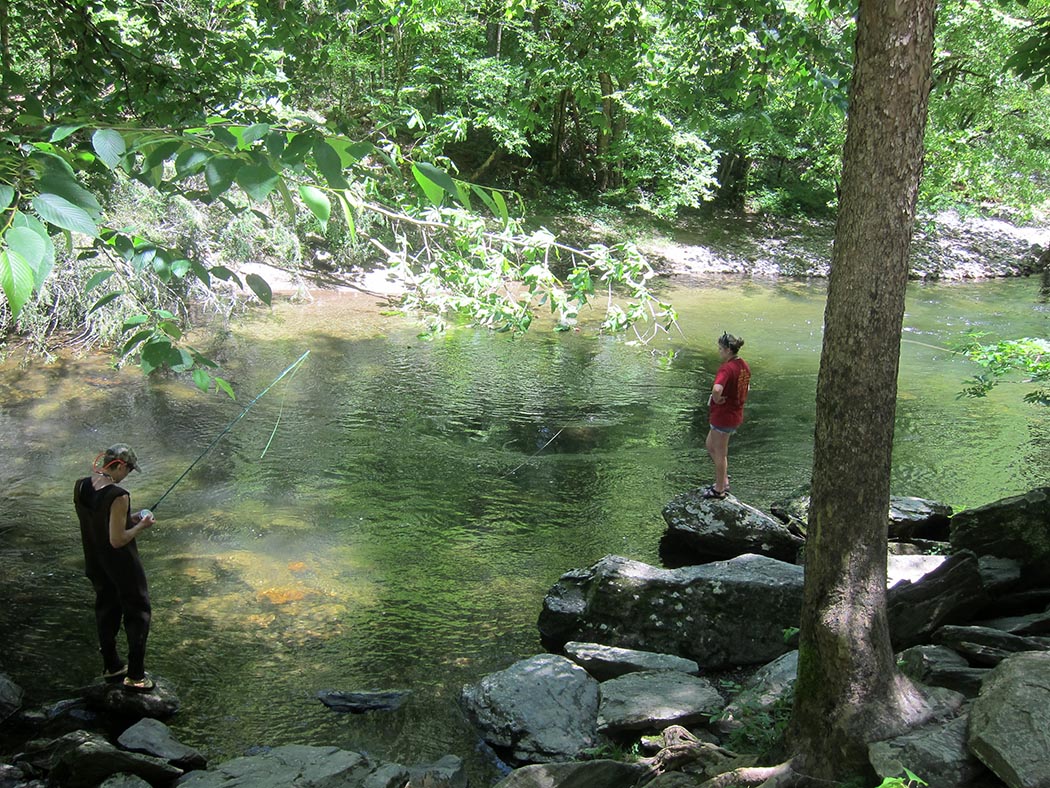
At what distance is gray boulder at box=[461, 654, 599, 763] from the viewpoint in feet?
16.8

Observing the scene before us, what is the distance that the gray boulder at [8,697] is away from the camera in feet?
17.4

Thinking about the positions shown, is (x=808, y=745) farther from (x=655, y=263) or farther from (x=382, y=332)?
(x=655, y=263)

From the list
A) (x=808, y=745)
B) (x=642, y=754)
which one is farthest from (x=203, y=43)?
(x=808, y=745)

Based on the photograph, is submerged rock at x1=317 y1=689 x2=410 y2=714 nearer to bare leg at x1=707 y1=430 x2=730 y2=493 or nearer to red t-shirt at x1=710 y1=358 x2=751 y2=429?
bare leg at x1=707 y1=430 x2=730 y2=493

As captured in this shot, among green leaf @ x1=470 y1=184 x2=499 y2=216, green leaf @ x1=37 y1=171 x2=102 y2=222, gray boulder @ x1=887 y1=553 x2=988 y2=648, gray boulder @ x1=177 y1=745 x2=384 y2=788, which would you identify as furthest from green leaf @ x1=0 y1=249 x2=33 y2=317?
gray boulder @ x1=887 y1=553 x2=988 y2=648

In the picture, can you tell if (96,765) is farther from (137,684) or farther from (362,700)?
(362,700)

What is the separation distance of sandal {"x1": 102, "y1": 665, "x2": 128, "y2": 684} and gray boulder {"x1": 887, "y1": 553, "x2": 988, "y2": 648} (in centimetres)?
480

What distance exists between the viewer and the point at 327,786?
4398 millimetres

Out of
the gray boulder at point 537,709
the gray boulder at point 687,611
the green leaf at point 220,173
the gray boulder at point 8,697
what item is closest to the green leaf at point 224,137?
the green leaf at point 220,173

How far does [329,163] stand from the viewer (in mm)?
2115

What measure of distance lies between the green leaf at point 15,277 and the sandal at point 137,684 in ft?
14.8

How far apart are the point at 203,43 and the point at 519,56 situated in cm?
1709

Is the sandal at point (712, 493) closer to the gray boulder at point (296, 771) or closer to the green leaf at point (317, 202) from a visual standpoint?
the gray boulder at point (296, 771)

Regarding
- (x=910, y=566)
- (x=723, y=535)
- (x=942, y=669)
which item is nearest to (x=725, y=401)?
(x=723, y=535)
